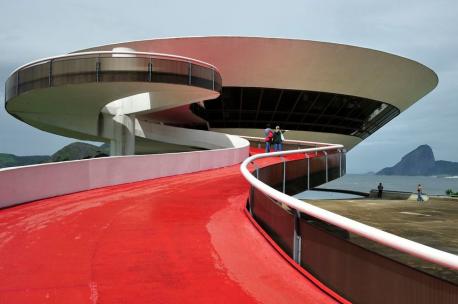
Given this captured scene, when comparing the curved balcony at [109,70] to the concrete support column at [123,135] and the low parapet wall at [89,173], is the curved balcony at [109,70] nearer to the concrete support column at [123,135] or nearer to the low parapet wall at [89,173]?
the low parapet wall at [89,173]

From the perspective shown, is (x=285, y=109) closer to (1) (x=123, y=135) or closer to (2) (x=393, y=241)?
(1) (x=123, y=135)

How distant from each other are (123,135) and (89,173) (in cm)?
1798

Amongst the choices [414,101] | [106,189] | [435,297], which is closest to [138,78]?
[106,189]

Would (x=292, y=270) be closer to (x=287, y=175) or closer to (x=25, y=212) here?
(x=25, y=212)

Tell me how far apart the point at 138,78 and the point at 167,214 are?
1602cm

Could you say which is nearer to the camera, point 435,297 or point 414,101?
point 435,297

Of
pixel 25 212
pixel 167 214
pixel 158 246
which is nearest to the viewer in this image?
pixel 158 246

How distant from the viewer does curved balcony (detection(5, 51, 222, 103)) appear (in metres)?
23.7

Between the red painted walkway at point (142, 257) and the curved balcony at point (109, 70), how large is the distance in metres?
14.3

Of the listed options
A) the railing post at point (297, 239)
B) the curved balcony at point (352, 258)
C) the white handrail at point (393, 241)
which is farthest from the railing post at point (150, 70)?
the white handrail at point (393, 241)

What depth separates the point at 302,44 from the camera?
37688 mm

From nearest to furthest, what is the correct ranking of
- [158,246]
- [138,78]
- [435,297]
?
[435,297]
[158,246]
[138,78]

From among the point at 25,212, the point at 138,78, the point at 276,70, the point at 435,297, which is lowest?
the point at 25,212

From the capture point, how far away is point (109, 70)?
23.7 meters
